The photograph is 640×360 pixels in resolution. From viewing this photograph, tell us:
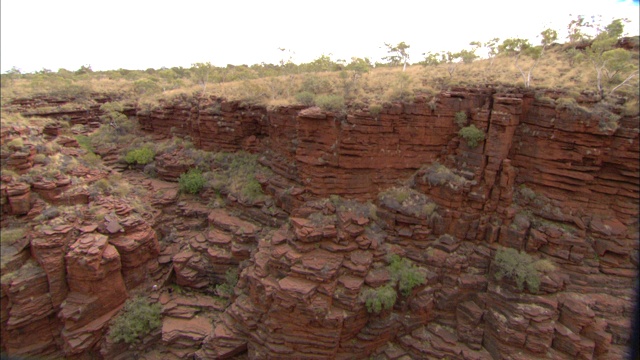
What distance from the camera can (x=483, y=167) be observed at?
34.8 ft

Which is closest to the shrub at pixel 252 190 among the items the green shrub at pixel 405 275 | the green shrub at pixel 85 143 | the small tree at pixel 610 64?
the green shrub at pixel 405 275

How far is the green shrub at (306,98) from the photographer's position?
12.7 metres

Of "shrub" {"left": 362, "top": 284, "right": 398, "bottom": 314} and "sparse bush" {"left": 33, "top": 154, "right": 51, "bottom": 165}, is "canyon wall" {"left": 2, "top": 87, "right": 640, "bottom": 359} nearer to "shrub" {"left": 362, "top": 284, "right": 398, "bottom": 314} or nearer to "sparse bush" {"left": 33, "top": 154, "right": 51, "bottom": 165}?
"shrub" {"left": 362, "top": 284, "right": 398, "bottom": 314}

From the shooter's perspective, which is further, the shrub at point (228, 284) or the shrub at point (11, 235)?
the shrub at point (228, 284)

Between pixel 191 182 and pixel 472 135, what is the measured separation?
11607mm

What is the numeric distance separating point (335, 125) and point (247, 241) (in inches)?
220

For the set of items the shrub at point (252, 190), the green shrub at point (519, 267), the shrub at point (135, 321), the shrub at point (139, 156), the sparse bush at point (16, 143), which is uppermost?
the sparse bush at point (16, 143)

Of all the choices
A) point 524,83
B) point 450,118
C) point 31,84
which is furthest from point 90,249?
point 524,83

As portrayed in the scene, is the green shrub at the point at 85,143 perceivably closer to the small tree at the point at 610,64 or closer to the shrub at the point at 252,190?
the shrub at the point at 252,190

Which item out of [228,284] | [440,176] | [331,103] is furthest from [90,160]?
[440,176]

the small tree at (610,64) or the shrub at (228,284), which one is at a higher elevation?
the small tree at (610,64)

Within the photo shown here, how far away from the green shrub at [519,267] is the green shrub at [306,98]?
8425 mm

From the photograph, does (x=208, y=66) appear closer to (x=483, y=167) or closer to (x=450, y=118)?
A: (x=450, y=118)

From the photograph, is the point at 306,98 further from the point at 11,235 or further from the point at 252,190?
the point at 11,235
